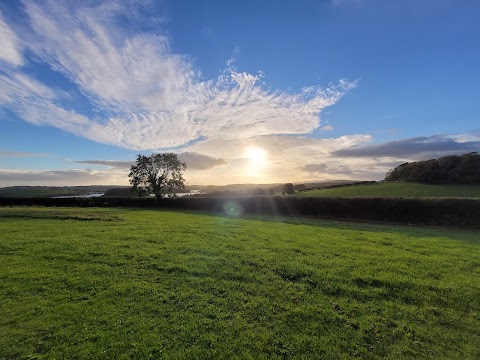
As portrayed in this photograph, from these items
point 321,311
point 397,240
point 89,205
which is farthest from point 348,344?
point 89,205

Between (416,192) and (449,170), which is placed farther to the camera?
(449,170)

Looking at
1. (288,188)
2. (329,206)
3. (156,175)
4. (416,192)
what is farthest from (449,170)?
(156,175)

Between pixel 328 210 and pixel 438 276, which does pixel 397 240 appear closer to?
pixel 438 276

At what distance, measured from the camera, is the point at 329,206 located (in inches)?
1515

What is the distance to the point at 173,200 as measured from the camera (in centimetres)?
5134

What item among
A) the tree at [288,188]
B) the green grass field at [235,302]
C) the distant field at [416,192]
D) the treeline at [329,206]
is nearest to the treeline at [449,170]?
the distant field at [416,192]

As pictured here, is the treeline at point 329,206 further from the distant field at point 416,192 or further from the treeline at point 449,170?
the treeline at point 449,170

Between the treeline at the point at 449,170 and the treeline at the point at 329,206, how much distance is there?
39.0 metres

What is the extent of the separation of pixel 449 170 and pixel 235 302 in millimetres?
74738

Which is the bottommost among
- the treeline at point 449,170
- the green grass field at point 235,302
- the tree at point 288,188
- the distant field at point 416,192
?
the green grass field at point 235,302

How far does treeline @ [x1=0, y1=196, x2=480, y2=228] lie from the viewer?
30203mm

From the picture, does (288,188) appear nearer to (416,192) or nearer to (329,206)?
(416,192)

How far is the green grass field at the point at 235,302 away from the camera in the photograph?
6086 millimetres

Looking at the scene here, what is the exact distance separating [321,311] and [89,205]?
57.7 metres
